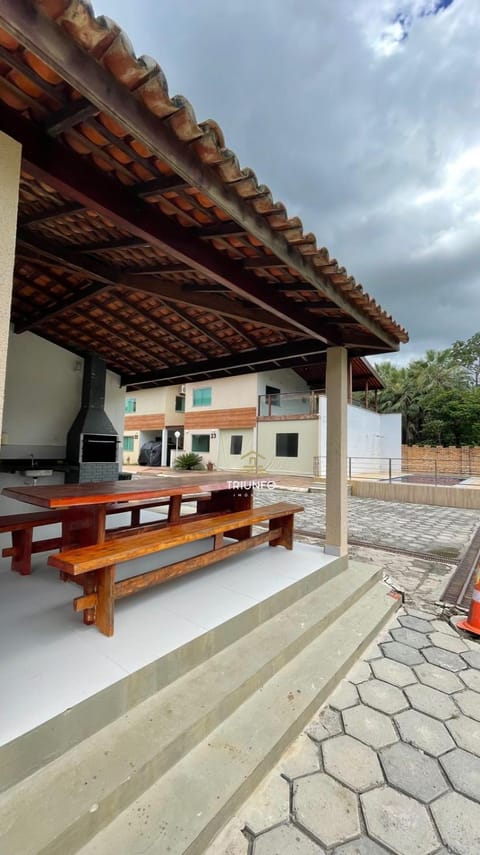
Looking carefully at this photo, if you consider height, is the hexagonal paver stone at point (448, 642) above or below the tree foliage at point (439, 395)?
below

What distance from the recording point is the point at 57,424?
19.0ft

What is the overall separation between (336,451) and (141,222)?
8.96ft

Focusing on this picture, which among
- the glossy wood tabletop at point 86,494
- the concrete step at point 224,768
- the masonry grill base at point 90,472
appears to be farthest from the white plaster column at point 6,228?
the masonry grill base at point 90,472

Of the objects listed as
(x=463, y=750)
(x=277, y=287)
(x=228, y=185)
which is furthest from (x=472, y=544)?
(x=228, y=185)

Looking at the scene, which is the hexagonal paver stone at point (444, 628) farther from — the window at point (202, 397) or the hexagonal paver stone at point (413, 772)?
the window at point (202, 397)

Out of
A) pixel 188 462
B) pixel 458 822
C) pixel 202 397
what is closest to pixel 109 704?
pixel 458 822

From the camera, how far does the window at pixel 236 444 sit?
54.6 ft

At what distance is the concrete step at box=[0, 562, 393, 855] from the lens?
1114mm

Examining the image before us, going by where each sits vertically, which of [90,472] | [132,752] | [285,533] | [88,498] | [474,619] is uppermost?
[88,498]

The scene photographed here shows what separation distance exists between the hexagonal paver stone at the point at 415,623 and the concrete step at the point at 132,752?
1.21m

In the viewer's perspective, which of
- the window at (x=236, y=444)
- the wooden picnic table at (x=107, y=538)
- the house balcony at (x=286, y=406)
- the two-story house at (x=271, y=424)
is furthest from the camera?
the window at (x=236, y=444)

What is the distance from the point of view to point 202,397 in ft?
58.6

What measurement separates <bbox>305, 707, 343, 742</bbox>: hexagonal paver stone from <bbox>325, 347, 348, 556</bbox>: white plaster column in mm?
1792

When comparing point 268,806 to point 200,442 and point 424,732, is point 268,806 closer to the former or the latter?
point 424,732
